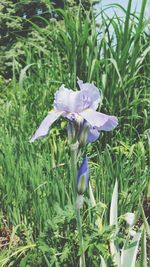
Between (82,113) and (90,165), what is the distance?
1.25 meters

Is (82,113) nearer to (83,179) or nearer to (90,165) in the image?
(83,179)

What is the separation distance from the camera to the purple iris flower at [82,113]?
1.43 m

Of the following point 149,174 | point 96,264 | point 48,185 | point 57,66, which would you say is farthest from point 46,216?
point 57,66

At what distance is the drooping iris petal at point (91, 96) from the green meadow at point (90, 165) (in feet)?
1.44

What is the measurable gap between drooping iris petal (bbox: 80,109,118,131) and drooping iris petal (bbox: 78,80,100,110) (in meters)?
0.03

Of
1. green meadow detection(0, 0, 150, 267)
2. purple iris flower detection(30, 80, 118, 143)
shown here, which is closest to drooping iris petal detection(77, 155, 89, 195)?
purple iris flower detection(30, 80, 118, 143)

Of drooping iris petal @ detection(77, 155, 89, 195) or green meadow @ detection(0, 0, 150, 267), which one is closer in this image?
drooping iris petal @ detection(77, 155, 89, 195)

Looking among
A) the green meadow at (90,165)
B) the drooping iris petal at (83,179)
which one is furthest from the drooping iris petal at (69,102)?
the green meadow at (90,165)

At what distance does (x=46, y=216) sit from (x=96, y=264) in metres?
0.36

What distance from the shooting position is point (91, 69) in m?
2.92

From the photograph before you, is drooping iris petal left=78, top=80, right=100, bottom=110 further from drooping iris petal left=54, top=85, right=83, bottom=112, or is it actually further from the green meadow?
the green meadow

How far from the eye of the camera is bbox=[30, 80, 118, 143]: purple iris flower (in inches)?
56.1

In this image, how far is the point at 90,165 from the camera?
270 cm

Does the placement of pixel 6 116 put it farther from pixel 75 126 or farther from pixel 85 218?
pixel 75 126
